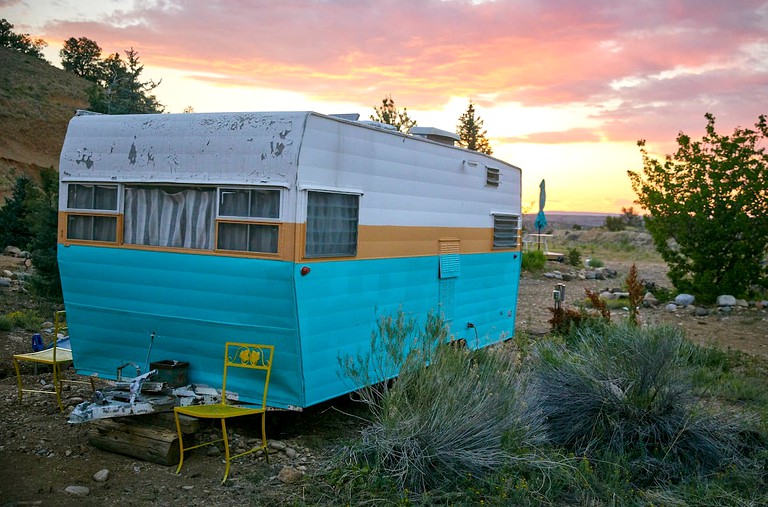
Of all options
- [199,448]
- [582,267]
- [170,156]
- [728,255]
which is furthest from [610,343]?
[582,267]

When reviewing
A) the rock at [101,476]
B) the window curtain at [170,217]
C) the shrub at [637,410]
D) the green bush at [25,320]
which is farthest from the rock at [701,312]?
the rock at [101,476]

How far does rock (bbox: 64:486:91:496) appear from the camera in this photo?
502 cm

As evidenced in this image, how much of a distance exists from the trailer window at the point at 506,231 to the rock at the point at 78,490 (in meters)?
5.88

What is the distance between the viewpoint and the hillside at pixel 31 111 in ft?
113

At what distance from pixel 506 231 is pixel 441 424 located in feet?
16.2

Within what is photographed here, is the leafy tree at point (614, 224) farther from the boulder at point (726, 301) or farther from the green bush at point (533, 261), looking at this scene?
the boulder at point (726, 301)

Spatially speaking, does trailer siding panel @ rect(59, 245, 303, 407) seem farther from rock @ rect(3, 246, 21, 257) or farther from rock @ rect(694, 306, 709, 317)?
rock @ rect(3, 246, 21, 257)

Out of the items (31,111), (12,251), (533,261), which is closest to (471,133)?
(533,261)

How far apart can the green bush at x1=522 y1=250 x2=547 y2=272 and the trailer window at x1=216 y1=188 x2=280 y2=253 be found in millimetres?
17585

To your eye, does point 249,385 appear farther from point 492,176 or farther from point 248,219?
point 492,176

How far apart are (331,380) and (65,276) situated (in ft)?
8.91

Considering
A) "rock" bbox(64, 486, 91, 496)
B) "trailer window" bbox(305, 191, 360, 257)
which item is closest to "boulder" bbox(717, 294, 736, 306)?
"trailer window" bbox(305, 191, 360, 257)

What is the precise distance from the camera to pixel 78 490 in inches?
199

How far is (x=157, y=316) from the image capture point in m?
6.21
